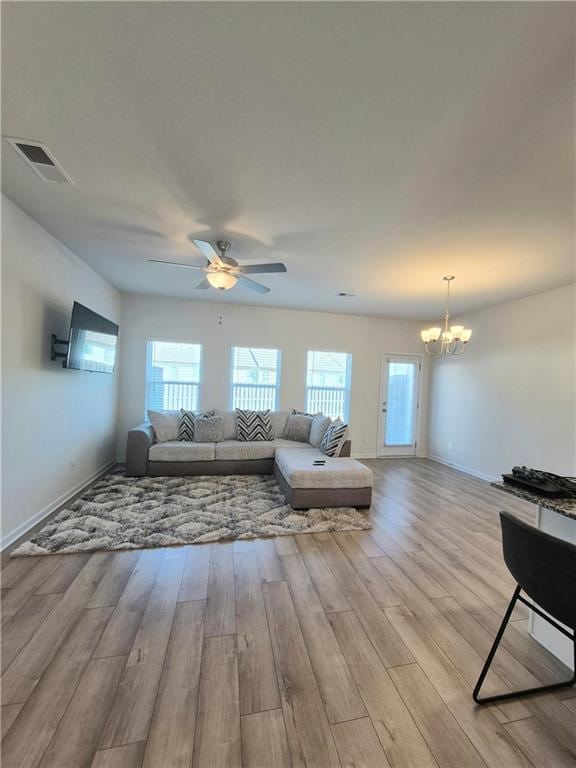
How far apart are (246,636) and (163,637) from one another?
1.47 ft

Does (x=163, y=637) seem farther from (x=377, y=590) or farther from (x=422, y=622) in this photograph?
(x=422, y=622)

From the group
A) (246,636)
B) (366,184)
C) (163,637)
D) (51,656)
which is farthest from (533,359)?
(51,656)

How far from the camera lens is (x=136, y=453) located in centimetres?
412

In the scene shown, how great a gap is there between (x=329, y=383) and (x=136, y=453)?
3.52 metres

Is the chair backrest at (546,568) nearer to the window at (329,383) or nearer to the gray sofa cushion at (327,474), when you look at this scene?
the gray sofa cushion at (327,474)

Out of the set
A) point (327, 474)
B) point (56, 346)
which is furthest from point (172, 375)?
point (327, 474)

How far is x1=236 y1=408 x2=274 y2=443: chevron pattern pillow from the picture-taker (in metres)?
4.85

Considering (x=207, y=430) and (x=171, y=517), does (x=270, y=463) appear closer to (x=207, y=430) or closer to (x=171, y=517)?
(x=207, y=430)

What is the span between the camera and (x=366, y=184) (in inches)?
77.7

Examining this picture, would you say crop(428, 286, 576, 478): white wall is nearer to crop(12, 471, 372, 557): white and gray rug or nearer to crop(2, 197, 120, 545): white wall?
crop(12, 471, 372, 557): white and gray rug

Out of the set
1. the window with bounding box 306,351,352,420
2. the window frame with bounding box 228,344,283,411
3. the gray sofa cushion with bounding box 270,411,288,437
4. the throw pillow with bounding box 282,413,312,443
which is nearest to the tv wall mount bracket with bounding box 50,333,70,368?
the window frame with bounding box 228,344,283,411

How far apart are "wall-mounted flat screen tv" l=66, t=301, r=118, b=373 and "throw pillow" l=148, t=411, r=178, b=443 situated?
38.5 inches

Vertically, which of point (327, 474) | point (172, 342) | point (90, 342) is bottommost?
point (327, 474)

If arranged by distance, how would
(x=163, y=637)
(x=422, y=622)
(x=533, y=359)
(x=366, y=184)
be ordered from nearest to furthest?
(x=163, y=637) → (x=422, y=622) → (x=366, y=184) → (x=533, y=359)
